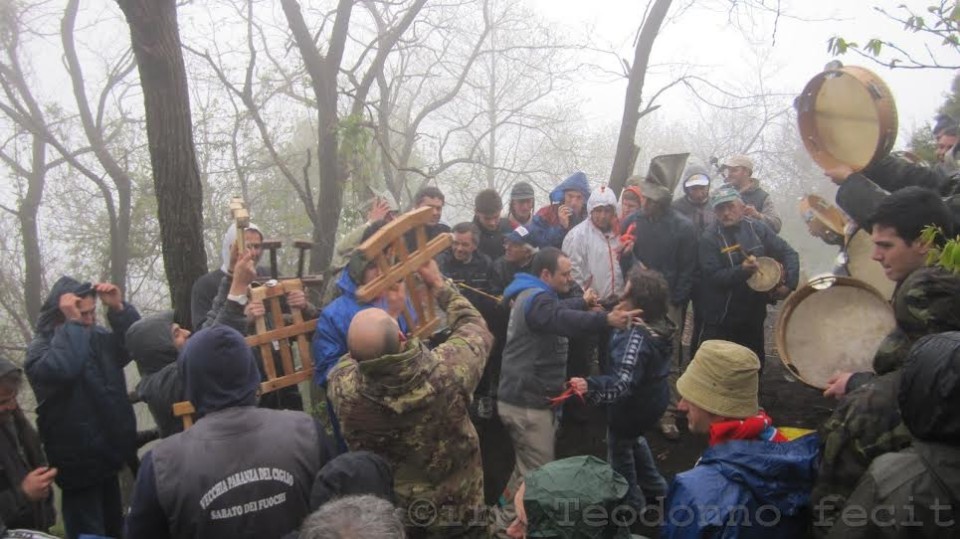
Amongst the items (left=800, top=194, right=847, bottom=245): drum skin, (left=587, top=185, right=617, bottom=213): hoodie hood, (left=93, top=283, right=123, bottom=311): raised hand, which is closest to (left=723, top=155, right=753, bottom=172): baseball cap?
(left=800, top=194, right=847, bottom=245): drum skin

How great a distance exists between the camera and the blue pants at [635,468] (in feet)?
14.2

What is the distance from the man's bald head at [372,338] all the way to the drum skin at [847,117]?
3238 millimetres

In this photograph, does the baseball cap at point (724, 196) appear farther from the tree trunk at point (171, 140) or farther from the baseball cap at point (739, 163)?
the tree trunk at point (171, 140)

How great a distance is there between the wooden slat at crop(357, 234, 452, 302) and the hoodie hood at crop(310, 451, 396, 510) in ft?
3.54

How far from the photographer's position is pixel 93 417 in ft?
13.6

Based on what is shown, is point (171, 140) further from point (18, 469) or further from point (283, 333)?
point (18, 469)

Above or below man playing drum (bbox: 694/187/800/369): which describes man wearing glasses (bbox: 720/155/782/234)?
above

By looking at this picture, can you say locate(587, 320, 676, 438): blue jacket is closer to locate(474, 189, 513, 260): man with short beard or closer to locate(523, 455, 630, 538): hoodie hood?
locate(523, 455, 630, 538): hoodie hood

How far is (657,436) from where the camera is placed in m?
5.65

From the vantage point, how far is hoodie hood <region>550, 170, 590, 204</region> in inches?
258

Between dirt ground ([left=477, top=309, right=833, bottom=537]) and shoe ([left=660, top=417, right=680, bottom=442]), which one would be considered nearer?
dirt ground ([left=477, top=309, right=833, bottom=537])

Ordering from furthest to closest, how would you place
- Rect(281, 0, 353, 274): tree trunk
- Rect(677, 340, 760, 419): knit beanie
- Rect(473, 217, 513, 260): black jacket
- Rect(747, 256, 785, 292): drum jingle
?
Rect(281, 0, 353, 274): tree trunk < Rect(473, 217, 513, 260): black jacket < Rect(747, 256, 785, 292): drum jingle < Rect(677, 340, 760, 419): knit beanie

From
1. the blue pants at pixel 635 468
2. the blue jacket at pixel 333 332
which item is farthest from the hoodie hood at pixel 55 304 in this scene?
the blue pants at pixel 635 468

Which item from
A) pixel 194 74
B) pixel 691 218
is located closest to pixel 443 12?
pixel 194 74
